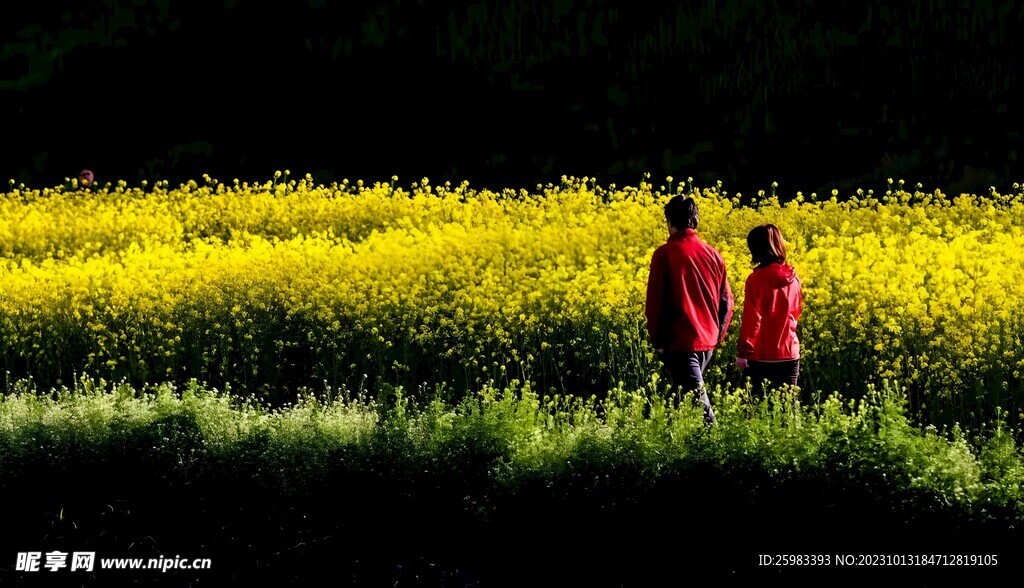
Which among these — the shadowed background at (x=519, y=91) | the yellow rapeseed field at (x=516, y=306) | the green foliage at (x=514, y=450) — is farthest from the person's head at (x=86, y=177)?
the green foliage at (x=514, y=450)

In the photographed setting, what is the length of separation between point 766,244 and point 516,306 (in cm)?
229

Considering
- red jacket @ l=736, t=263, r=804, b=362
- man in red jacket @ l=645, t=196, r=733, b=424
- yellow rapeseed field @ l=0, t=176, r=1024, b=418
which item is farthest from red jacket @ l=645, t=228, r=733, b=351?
yellow rapeseed field @ l=0, t=176, r=1024, b=418

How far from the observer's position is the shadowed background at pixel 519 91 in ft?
49.9

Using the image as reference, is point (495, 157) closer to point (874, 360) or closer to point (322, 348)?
point (322, 348)

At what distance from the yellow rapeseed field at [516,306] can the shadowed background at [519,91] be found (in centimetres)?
229

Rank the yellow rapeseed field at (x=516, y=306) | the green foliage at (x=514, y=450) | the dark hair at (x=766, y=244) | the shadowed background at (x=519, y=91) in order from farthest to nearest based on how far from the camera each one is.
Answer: the shadowed background at (x=519, y=91) < the yellow rapeseed field at (x=516, y=306) < the dark hair at (x=766, y=244) < the green foliage at (x=514, y=450)

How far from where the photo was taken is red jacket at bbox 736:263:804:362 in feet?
24.2

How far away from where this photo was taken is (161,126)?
18.2 metres

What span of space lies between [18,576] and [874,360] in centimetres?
479

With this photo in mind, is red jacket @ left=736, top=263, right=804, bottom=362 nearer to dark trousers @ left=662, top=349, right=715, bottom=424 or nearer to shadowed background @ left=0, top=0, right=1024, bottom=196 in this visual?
dark trousers @ left=662, top=349, right=715, bottom=424

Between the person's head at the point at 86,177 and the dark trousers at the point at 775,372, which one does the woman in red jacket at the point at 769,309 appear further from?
the person's head at the point at 86,177

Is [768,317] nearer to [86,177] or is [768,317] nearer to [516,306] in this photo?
[516,306]

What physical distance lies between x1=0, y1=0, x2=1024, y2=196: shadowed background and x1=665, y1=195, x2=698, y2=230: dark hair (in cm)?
771

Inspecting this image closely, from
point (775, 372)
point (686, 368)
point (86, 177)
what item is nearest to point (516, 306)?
point (686, 368)
